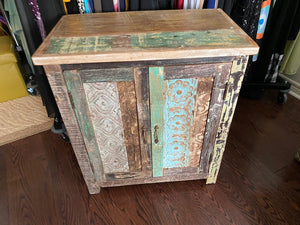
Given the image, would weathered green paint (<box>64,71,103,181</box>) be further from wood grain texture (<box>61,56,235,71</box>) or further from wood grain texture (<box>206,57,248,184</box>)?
wood grain texture (<box>206,57,248,184</box>)

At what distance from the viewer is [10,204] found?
1238mm

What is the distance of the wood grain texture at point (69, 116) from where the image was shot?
2.71 ft

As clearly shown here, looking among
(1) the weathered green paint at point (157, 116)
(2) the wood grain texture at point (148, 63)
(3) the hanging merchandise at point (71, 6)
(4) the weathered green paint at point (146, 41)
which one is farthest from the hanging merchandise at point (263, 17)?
(3) the hanging merchandise at point (71, 6)

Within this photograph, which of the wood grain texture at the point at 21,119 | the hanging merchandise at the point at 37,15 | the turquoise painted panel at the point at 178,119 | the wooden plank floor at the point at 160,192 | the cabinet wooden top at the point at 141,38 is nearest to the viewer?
the cabinet wooden top at the point at 141,38

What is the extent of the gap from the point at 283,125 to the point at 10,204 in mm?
1709

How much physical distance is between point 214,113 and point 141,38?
41 centimetres

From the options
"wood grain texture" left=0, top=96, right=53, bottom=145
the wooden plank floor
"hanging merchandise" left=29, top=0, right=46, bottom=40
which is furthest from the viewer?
"wood grain texture" left=0, top=96, right=53, bottom=145

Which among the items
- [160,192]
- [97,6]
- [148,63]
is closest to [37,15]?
[97,6]

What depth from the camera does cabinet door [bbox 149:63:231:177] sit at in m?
0.86

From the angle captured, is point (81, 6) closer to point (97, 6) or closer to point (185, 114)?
point (97, 6)

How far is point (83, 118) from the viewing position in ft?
3.12

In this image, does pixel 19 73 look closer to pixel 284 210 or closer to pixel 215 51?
pixel 215 51

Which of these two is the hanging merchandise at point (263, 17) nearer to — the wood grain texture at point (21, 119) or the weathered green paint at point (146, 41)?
the weathered green paint at point (146, 41)

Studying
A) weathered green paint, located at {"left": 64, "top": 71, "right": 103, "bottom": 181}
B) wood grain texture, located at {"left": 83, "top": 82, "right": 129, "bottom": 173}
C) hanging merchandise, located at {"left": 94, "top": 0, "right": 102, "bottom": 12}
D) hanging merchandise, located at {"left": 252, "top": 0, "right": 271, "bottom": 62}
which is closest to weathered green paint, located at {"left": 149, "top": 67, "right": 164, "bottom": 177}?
wood grain texture, located at {"left": 83, "top": 82, "right": 129, "bottom": 173}
